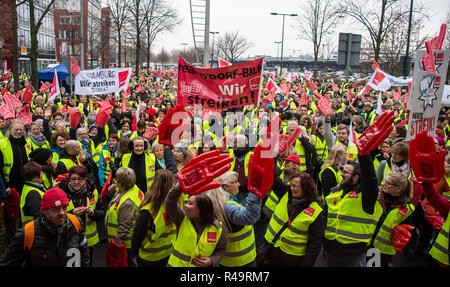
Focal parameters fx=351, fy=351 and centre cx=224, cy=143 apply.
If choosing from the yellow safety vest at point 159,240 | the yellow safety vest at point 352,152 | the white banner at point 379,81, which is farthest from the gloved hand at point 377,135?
the white banner at point 379,81

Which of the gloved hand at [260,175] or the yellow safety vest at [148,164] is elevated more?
the gloved hand at [260,175]

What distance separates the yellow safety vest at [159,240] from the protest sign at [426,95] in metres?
2.77

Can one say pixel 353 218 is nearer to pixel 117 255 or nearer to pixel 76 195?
pixel 117 255

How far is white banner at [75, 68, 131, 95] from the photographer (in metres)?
10.1

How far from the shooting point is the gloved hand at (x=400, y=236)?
347 centimetres

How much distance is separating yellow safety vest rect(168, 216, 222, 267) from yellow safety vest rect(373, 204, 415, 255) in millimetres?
1928

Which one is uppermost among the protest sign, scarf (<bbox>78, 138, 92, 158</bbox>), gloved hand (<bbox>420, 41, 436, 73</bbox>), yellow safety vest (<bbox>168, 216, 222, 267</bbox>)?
gloved hand (<bbox>420, 41, 436, 73</bbox>)

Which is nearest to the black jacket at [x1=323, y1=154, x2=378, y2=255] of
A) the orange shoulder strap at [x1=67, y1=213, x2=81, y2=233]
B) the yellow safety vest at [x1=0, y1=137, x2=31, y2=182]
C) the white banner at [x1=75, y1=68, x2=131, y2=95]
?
the orange shoulder strap at [x1=67, y1=213, x2=81, y2=233]

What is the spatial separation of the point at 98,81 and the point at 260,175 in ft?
28.6

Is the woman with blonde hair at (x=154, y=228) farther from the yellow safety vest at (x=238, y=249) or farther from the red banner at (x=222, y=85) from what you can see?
the red banner at (x=222, y=85)

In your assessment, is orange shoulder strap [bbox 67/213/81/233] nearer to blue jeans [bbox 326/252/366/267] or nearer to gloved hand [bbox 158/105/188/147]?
gloved hand [bbox 158/105/188/147]

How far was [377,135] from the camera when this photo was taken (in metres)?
→ 3.04

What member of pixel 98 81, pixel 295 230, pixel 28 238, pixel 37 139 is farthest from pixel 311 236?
pixel 98 81

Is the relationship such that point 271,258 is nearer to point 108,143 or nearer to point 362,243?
point 362,243
